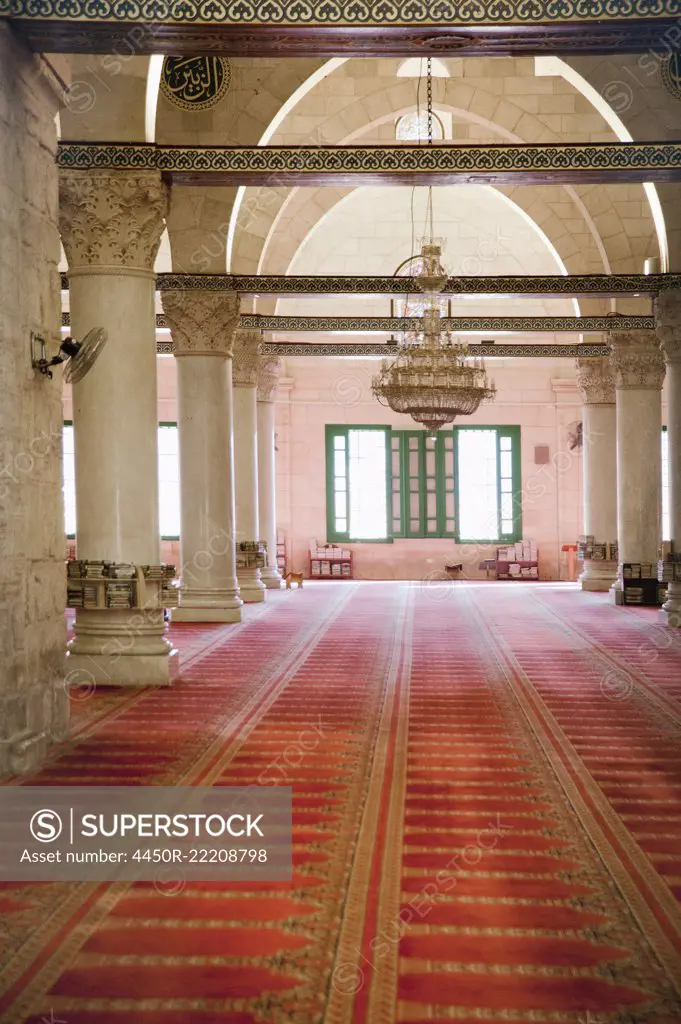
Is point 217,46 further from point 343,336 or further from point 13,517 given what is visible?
point 343,336

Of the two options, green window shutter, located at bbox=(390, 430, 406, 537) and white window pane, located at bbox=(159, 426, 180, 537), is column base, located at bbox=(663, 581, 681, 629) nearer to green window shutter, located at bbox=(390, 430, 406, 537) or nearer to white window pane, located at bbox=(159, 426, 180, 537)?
green window shutter, located at bbox=(390, 430, 406, 537)

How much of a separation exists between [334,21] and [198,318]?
585 centimetres

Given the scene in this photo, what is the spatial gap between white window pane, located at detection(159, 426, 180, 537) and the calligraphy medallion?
934 cm

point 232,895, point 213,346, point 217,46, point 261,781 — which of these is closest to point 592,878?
point 232,895

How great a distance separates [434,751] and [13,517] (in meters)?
2.18

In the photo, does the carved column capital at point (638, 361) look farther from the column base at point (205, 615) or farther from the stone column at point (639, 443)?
the column base at point (205, 615)

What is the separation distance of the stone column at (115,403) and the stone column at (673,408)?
18.1 ft

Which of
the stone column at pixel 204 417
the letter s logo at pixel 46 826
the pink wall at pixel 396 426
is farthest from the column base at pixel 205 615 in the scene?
the pink wall at pixel 396 426

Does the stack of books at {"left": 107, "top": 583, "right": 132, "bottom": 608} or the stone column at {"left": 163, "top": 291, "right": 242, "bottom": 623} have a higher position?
the stone column at {"left": 163, "top": 291, "right": 242, "bottom": 623}

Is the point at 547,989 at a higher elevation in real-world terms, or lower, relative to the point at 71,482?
lower

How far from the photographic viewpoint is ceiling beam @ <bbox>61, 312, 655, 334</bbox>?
12586 millimetres

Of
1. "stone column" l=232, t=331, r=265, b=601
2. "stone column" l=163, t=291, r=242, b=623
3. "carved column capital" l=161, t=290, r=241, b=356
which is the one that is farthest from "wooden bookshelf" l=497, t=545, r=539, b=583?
"carved column capital" l=161, t=290, r=241, b=356

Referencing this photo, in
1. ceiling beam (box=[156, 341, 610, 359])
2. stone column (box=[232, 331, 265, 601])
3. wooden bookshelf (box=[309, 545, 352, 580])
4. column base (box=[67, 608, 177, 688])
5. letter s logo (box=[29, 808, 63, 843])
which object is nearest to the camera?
letter s logo (box=[29, 808, 63, 843])

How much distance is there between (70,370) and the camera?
16.1 feet
